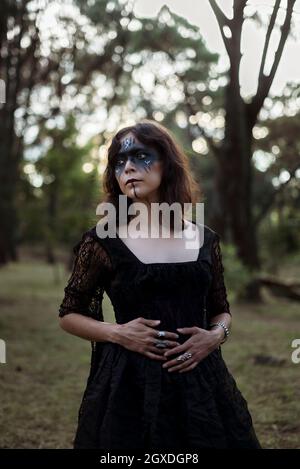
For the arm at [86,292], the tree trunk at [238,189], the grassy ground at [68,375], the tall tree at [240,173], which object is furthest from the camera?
the tree trunk at [238,189]

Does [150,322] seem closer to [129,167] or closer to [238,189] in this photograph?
[129,167]

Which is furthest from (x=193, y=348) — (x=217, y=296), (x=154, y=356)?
(x=217, y=296)

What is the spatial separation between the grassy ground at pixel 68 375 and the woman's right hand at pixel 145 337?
2248mm

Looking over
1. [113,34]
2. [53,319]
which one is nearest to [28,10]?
[113,34]

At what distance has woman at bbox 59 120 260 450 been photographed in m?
2.19

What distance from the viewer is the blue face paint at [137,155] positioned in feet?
7.90

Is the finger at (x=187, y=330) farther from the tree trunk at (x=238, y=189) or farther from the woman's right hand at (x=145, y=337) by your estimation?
the tree trunk at (x=238, y=189)

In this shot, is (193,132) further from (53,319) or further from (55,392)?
(55,392)

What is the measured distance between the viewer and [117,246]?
7.54 ft

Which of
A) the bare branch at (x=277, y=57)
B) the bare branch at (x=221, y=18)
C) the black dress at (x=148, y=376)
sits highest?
the bare branch at (x=221, y=18)

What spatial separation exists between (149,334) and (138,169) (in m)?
0.69

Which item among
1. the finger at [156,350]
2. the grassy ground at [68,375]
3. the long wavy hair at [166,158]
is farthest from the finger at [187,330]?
the grassy ground at [68,375]

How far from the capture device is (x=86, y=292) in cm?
234

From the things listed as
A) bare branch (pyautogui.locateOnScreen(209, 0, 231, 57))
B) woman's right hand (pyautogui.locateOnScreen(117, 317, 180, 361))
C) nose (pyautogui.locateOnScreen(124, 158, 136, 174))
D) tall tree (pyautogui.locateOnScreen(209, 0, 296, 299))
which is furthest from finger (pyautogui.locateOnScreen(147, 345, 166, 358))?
tall tree (pyautogui.locateOnScreen(209, 0, 296, 299))
